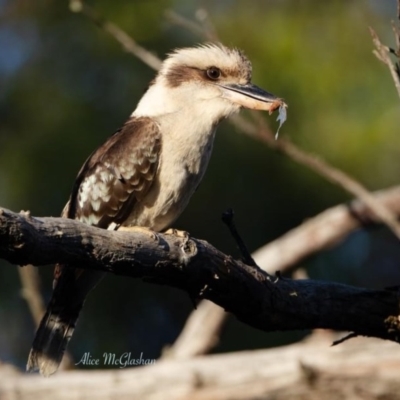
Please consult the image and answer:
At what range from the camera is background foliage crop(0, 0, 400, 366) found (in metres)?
7.04

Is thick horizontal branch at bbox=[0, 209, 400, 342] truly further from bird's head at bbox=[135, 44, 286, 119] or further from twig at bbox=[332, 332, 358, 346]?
bird's head at bbox=[135, 44, 286, 119]

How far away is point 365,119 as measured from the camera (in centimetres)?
707

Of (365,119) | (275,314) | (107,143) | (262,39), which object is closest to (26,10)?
(262,39)

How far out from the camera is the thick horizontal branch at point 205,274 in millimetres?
3053

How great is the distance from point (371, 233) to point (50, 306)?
16.1ft

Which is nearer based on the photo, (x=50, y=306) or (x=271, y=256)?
(x=50, y=306)

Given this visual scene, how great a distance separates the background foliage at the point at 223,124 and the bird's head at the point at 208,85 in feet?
6.31

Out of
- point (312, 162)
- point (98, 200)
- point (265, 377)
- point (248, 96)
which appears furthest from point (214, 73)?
point (265, 377)

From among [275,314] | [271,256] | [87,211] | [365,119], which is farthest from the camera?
[365,119]

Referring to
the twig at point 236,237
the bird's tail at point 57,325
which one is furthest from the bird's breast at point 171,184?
the twig at point 236,237

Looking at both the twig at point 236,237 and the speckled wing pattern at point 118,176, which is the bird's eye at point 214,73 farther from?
the twig at point 236,237

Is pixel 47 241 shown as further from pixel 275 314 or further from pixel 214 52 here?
pixel 214 52

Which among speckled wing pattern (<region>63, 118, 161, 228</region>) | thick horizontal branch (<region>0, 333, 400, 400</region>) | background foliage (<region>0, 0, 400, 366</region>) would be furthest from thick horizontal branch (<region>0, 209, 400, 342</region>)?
background foliage (<region>0, 0, 400, 366</region>)

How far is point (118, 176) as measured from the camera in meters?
4.53
